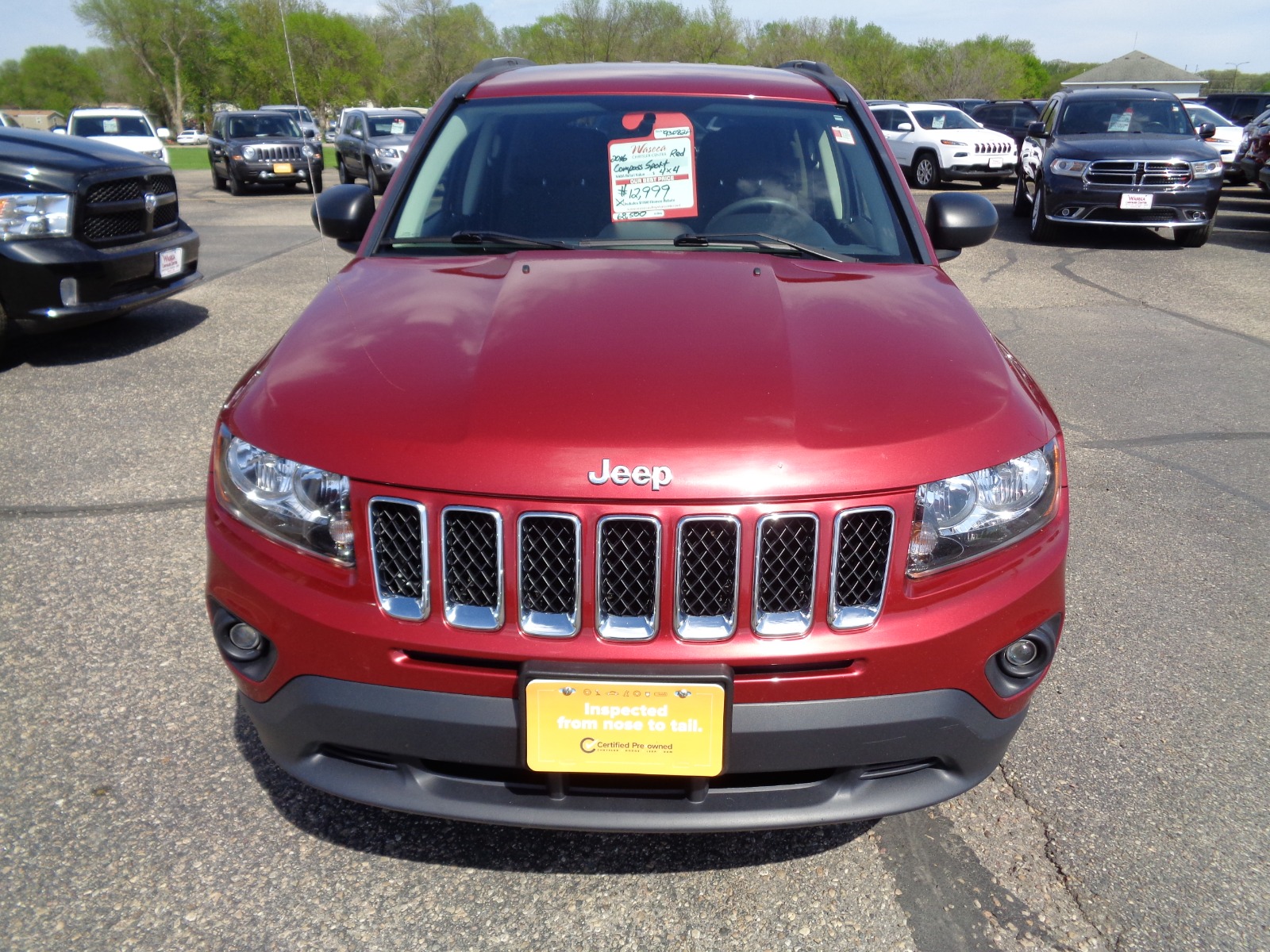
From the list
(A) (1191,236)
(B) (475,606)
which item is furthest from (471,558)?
(A) (1191,236)

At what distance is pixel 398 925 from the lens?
6.99 feet

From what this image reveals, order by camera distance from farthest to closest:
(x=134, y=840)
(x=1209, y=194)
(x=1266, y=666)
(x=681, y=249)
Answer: (x=1209, y=194), (x=1266, y=666), (x=681, y=249), (x=134, y=840)

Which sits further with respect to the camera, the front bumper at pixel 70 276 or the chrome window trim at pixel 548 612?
the front bumper at pixel 70 276

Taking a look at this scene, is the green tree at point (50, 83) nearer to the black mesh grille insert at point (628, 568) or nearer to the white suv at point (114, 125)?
the white suv at point (114, 125)

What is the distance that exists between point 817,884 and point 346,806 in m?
1.15

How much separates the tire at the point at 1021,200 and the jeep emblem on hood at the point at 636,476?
45.7ft

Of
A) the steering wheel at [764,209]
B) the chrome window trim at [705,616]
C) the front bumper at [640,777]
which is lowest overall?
the front bumper at [640,777]

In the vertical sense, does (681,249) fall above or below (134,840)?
above

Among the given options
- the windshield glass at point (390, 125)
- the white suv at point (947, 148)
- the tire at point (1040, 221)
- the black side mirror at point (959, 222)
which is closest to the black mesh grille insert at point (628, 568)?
the black side mirror at point (959, 222)

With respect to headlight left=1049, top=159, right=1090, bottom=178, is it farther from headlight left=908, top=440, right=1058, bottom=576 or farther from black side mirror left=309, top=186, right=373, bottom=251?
headlight left=908, top=440, right=1058, bottom=576

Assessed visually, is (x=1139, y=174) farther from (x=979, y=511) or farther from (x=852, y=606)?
(x=852, y=606)

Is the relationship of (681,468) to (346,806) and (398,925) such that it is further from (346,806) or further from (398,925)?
(346,806)

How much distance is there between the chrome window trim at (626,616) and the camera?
5.92ft

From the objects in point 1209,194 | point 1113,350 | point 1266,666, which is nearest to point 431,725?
point 1266,666
